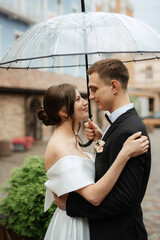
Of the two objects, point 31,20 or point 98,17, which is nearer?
point 98,17

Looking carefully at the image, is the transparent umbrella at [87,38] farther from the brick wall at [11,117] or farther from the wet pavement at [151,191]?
the brick wall at [11,117]

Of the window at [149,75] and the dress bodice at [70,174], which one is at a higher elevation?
the dress bodice at [70,174]

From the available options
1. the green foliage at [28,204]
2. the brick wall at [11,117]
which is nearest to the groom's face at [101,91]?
the green foliage at [28,204]

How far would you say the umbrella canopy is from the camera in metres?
2.32

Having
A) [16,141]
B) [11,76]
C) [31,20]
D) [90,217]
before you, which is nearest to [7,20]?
[31,20]

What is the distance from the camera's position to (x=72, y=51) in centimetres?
234

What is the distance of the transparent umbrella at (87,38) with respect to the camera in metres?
2.32

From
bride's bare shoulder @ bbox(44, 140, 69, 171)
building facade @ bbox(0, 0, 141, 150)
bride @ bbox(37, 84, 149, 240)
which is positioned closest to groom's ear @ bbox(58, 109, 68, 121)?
bride @ bbox(37, 84, 149, 240)

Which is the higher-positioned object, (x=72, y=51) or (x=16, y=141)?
(x=72, y=51)

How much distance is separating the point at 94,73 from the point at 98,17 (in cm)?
84

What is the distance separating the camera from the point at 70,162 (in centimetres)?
194

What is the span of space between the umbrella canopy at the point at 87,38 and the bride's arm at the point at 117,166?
81cm

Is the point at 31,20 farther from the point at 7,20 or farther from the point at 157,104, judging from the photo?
the point at 157,104

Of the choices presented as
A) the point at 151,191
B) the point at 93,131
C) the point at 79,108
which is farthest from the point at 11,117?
A: the point at 79,108
